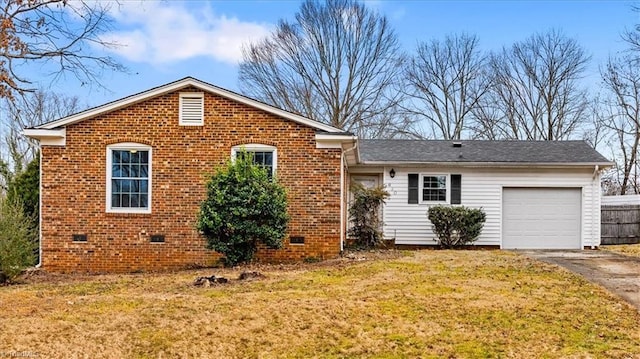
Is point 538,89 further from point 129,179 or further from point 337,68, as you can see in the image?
point 129,179

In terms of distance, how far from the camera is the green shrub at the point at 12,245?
10844mm

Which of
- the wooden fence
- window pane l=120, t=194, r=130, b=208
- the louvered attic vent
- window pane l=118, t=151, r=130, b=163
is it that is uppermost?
the louvered attic vent

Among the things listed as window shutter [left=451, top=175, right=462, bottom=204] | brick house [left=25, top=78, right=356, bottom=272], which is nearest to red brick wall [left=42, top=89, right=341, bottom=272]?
brick house [left=25, top=78, right=356, bottom=272]

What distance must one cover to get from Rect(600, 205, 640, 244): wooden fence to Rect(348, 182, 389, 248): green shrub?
31.2ft

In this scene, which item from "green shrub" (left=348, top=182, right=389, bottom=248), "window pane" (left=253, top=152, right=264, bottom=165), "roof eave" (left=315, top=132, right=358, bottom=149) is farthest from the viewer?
"green shrub" (left=348, top=182, right=389, bottom=248)

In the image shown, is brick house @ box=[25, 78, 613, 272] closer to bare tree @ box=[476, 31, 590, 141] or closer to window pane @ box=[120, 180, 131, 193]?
window pane @ box=[120, 180, 131, 193]

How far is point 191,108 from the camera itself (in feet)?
45.3

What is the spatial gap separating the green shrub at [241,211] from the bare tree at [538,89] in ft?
74.2

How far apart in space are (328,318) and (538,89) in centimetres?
2917

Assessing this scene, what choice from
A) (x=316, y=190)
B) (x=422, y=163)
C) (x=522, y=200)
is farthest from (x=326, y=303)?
(x=522, y=200)

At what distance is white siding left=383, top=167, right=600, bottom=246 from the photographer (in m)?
17.8

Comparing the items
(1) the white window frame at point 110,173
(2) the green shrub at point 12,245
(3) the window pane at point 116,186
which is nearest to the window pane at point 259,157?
(1) the white window frame at point 110,173

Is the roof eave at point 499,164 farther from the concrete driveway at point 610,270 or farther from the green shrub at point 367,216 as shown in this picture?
the concrete driveway at point 610,270

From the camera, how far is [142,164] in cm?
1375
